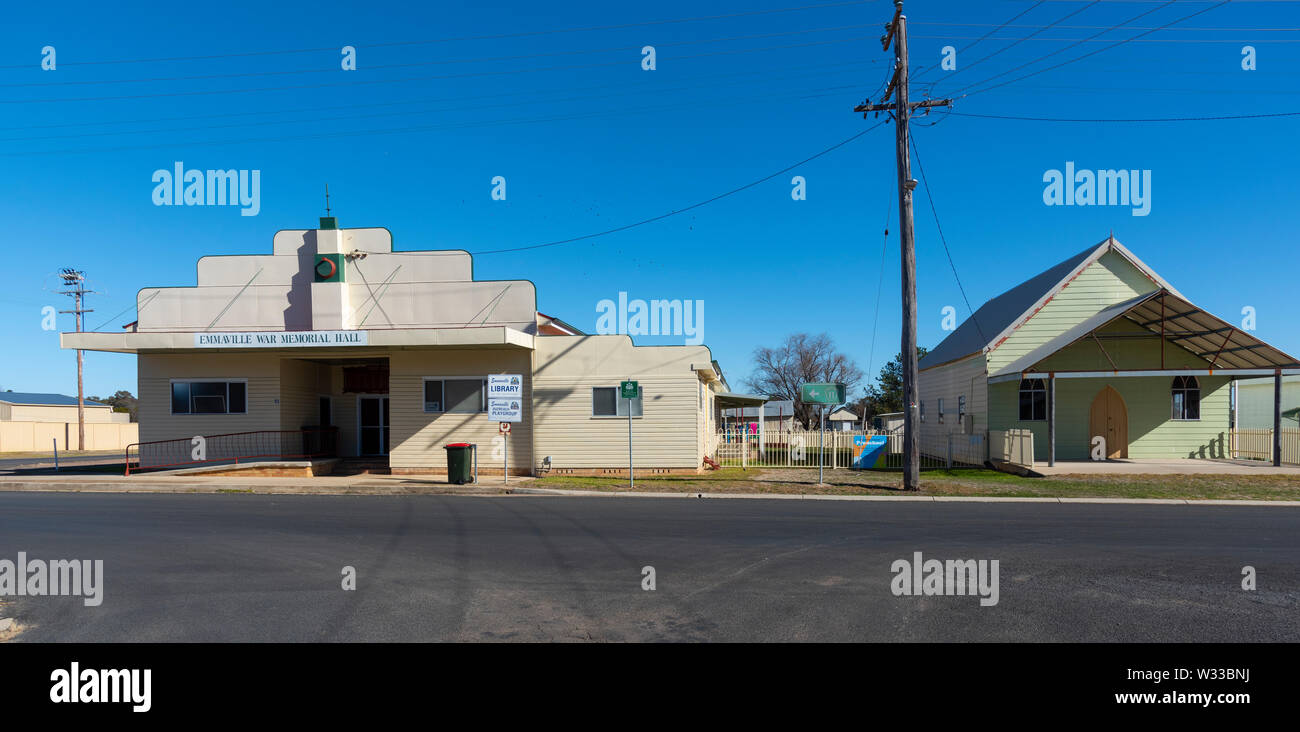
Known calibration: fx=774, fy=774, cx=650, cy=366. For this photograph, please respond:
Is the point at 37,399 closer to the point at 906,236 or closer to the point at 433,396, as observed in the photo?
the point at 433,396

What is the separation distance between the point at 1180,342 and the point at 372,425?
27.0 metres

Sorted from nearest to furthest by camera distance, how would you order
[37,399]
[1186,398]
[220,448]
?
[220,448], [1186,398], [37,399]

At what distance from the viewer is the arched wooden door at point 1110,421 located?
25703 mm

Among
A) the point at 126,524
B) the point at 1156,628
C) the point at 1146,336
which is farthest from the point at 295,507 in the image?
the point at 1146,336

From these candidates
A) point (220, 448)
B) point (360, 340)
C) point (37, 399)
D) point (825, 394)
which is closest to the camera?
point (825, 394)

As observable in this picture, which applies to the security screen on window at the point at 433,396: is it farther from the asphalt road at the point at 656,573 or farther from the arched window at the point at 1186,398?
the arched window at the point at 1186,398

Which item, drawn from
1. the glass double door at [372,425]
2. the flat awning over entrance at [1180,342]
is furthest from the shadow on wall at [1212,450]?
the glass double door at [372,425]

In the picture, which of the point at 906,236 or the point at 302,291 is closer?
the point at 906,236

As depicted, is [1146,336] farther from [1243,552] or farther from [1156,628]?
[1156,628]

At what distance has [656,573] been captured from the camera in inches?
342

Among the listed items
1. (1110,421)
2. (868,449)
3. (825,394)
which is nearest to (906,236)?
(825,394)

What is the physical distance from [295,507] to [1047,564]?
13.1m

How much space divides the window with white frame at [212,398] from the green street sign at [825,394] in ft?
54.8
